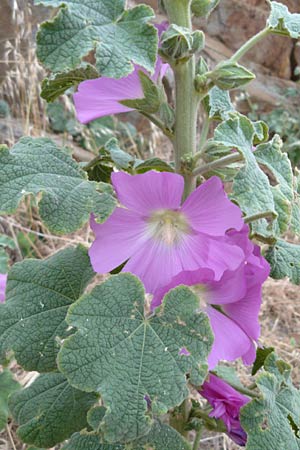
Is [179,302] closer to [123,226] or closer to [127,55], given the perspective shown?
[123,226]

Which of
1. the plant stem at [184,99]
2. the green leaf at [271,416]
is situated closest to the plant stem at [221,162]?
the plant stem at [184,99]

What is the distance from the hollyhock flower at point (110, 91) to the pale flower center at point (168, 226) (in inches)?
6.1

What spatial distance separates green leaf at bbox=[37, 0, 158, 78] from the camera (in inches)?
25.0

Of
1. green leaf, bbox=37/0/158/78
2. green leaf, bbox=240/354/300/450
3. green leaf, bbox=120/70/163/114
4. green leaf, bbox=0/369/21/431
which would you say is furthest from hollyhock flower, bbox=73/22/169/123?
green leaf, bbox=0/369/21/431

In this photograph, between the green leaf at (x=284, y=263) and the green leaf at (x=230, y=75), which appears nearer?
the green leaf at (x=230, y=75)

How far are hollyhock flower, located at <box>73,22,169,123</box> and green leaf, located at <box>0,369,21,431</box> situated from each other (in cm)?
69

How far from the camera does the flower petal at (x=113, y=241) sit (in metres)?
0.77

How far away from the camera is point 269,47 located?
4.07m

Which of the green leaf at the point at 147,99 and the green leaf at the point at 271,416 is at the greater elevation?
the green leaf at the point at 147,99

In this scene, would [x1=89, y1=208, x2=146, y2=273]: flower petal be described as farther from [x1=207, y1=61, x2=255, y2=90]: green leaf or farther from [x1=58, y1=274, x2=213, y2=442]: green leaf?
[x1=207, y1=61, x2=255, y2=90]: green leaf

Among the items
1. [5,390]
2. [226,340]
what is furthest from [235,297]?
[5,390]

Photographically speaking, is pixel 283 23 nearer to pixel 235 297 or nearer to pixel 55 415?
pixel 235 297

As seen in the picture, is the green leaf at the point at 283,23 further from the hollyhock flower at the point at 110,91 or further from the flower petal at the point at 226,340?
the flower petal at the point at 226,340

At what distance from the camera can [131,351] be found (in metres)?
0.69
